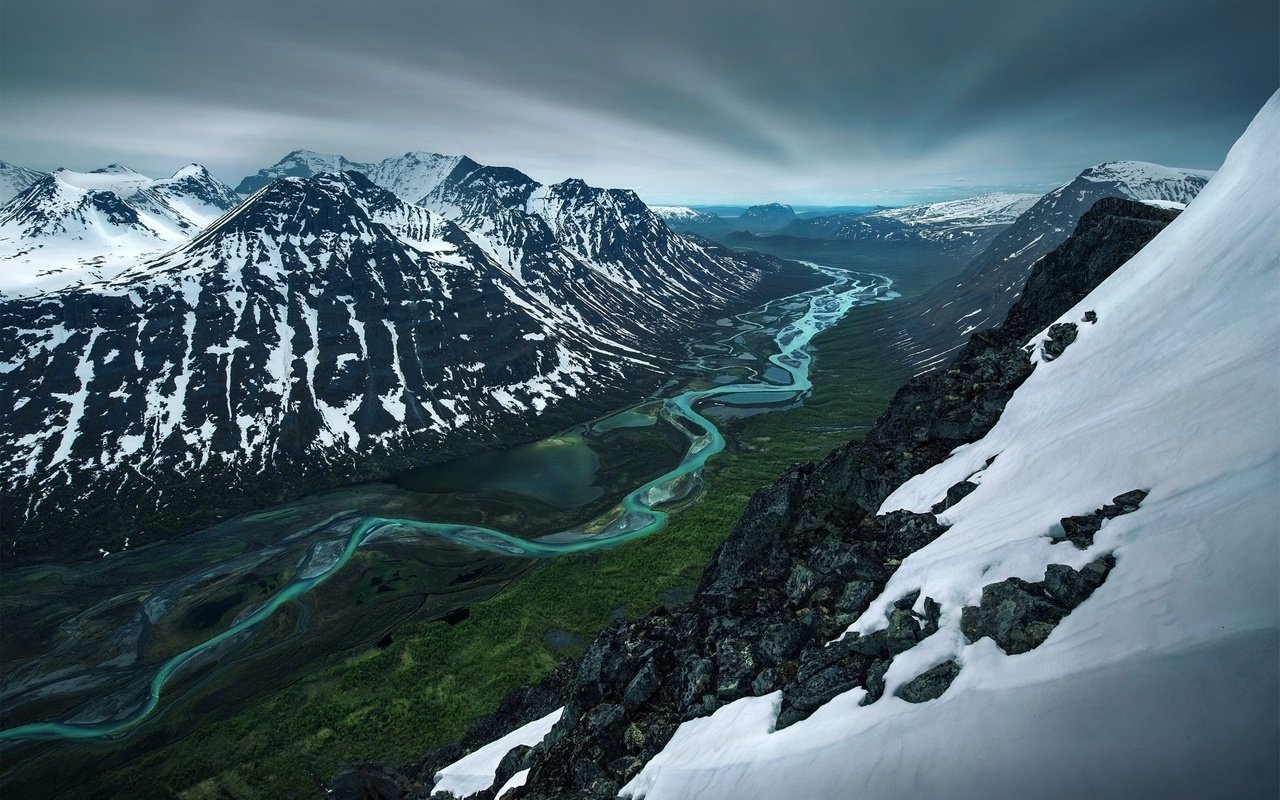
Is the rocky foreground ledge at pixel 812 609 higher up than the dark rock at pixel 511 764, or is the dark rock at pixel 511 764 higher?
the rocky foreground ledge at pixel 812 609

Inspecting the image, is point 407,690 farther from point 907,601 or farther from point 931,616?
point 931,616

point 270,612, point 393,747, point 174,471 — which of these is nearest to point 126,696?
point 270,612

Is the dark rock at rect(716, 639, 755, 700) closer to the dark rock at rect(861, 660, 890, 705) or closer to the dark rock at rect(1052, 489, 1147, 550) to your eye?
the dark rock at rect(861, 660, 890, 705)

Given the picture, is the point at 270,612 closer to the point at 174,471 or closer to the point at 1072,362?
the point at 174,471

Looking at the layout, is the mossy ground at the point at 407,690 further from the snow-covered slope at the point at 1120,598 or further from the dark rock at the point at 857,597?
the dark rock at the point at 857,597

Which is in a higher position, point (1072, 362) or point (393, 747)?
point (1072, 362)

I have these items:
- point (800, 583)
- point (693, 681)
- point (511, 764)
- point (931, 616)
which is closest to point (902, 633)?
point (931, 616)

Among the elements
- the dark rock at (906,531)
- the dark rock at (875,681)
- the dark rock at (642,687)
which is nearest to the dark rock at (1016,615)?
the dark rock at (875,681)
